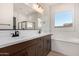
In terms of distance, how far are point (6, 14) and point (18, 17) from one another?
41 cm

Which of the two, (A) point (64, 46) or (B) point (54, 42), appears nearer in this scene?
(A) point (64, 46)

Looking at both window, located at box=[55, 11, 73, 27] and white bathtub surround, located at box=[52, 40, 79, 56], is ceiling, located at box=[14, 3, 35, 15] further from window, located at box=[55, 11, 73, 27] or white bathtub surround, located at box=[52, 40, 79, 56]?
white bathtub surround, located at box=[52, 40, 79, 56]

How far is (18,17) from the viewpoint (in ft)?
7.56

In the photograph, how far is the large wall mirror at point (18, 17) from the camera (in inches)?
73.6

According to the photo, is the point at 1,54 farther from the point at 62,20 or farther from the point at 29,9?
→ the point at 62,20

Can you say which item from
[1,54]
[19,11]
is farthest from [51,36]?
[1,54]

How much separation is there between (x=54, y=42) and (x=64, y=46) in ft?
1.42

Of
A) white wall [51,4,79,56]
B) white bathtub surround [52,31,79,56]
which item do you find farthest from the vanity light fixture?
white bathtub surround [52,31,79,56]

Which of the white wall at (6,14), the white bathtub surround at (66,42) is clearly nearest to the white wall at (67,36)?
the white bathtub surround at (66,42)

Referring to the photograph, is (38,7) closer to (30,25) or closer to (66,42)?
(30,25)

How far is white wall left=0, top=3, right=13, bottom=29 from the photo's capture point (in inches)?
71.5

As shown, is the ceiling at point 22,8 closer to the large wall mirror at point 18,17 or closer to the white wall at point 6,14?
the large wall mirror at point 18,17

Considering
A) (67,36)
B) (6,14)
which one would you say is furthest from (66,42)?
(6,14)

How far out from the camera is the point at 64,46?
336 cm
